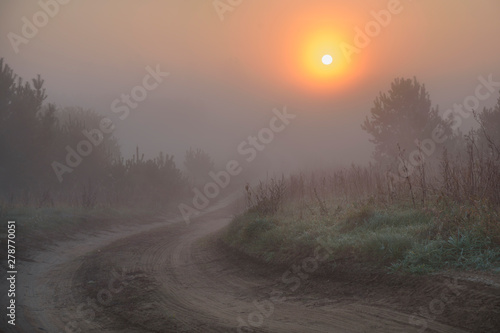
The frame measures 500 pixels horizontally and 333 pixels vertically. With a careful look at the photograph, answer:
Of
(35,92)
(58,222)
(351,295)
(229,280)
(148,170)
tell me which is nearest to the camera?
(351,295)

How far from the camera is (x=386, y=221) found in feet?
25.7

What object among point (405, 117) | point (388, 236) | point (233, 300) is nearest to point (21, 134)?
point (233, 300)

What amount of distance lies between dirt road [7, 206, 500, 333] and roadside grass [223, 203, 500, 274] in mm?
495

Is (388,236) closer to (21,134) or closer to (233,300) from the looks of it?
(233,300)

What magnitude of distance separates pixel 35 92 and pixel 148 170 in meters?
8.48

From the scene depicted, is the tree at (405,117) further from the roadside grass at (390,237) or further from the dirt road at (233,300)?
the dirt road at (233,300)

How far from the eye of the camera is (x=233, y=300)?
18.4ft

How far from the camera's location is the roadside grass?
17.6 feet

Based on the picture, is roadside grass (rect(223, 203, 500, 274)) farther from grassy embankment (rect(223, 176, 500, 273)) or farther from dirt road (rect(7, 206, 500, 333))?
dirt road (rect(7, 206, 500, 333))

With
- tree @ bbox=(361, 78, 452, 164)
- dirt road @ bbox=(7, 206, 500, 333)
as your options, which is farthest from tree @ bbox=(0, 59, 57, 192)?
tree @ bbox=(361, 78, 452, 164)

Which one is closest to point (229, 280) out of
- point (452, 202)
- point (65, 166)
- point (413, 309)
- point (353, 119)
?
point (413, 309)

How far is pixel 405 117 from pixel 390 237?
2378 cm

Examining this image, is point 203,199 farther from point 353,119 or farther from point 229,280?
point 353,119

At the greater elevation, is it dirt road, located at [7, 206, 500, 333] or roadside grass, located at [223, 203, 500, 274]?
roadside grass, located at [223, 203, 500, 274]
